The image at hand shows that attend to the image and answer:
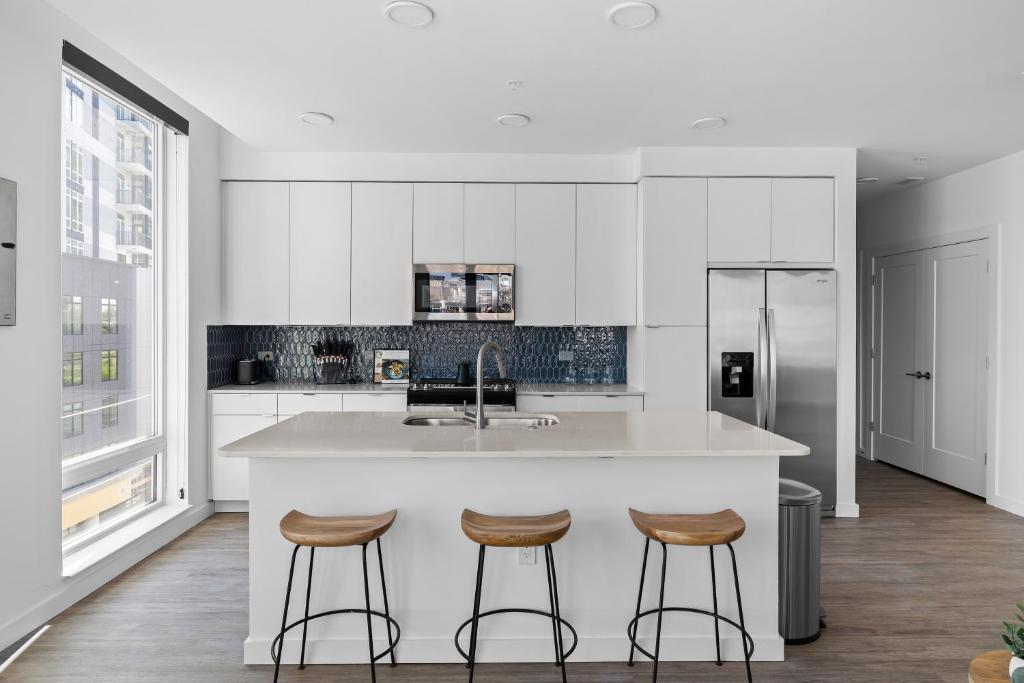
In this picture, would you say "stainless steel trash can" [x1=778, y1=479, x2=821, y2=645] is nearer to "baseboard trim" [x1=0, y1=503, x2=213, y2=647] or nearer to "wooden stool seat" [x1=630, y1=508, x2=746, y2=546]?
"wooden stool seat" [x1=630, y1=508, x2=746, y2=546]

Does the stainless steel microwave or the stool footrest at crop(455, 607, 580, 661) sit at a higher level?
the stainless steel microwave

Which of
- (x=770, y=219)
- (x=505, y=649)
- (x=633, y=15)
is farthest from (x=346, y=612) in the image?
(x=770, y=219)

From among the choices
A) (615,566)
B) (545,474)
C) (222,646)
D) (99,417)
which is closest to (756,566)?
(615,566)

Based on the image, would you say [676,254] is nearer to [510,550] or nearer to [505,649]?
[510,550]

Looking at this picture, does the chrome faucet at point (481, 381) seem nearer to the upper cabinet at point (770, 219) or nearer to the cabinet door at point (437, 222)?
the cabinet door at point (437, 222)

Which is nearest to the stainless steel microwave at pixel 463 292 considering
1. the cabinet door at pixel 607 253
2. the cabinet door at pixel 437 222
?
the cabinet door at pixel 437 222

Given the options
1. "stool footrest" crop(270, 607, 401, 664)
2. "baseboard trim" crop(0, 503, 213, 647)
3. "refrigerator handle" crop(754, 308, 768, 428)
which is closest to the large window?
"baseboard trim" crop(0, 503, 213, 647)

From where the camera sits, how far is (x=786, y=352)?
4461mm

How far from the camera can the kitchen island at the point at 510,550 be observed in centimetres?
250

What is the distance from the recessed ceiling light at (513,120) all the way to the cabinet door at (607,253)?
96 centimetres

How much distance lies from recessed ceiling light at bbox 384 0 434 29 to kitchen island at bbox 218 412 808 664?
5.74ft

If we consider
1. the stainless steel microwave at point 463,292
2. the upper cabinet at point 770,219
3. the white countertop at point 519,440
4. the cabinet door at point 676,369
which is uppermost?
the upper cabinet at point 770,219

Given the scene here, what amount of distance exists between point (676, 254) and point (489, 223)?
1.43 metres

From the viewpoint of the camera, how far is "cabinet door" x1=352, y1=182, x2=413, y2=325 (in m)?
4.75
